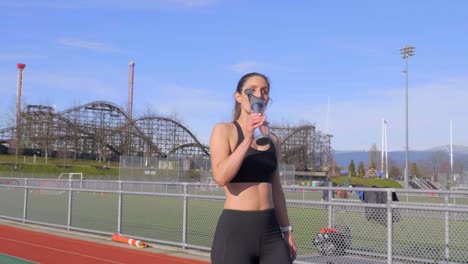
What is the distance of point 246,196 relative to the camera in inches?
134

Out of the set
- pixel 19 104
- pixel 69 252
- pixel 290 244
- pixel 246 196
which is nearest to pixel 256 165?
pixel 246 196

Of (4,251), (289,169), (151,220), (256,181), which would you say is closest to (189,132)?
(289,169)

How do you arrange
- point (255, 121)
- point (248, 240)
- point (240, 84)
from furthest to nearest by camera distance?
point (240, 84) → point (248, 240) → point (255, 121)

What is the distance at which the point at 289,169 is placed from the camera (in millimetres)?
48906

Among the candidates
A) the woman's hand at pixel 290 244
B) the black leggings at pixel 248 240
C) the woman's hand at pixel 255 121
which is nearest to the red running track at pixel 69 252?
the woman's hand at pixel 290 244

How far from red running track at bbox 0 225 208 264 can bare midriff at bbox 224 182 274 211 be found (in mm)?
7827

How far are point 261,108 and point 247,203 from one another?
2.07 feet

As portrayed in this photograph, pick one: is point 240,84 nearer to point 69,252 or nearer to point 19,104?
point 69,252

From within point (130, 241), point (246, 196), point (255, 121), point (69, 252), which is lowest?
point (69, 252)

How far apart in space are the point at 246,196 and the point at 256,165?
192mm

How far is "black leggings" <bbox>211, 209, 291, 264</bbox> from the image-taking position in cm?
335

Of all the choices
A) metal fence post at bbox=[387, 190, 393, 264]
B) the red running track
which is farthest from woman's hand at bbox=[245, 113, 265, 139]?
the red running track

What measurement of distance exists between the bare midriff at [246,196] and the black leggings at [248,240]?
1.2 inches

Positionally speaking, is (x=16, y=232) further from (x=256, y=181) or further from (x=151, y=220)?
(x=256, y=181)
